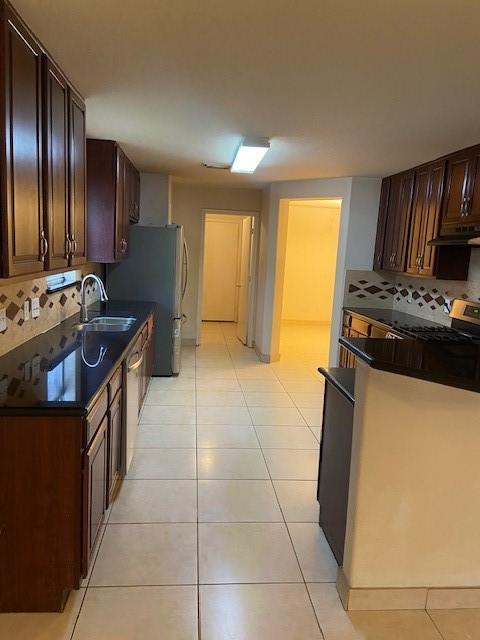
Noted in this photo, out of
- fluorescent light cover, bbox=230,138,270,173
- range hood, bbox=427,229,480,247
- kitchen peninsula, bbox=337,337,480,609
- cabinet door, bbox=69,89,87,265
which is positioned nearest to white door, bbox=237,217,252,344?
fluorescent light cover, bbox=230,138,270,173

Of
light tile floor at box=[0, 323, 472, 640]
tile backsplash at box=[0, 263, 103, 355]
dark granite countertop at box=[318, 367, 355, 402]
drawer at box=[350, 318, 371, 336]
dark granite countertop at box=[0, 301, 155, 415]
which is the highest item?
tile backsplash at box=[0, 263, 103, 355]

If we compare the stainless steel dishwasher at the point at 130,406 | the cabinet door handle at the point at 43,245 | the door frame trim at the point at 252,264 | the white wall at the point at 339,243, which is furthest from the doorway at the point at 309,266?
the cabinet door handle at the point at 43,245

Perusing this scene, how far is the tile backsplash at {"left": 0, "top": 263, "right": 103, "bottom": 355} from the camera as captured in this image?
7.51ft

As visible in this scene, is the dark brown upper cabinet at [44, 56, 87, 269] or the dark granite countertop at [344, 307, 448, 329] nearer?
the dark brown upper cabinet at [44, 56, 87, 269]

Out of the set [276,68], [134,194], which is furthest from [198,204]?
[276,68]

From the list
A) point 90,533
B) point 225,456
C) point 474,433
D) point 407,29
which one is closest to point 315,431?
point 225,456

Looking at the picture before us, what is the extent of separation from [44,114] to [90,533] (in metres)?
1.82

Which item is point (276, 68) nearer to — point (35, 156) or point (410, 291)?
point (35, 156)

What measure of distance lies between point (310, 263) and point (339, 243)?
3874 mm

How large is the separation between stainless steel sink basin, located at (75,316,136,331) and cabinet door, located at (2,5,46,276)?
4.80ft

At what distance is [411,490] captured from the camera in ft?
6.04

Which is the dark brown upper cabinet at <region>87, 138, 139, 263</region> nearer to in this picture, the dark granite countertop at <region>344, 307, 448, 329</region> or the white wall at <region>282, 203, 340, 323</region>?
the dark granite countertop at <region>344, 307, 448, 329</region>

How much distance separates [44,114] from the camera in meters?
1.95

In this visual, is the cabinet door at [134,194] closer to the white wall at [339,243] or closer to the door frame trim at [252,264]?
the door frame trim at [252,264]
